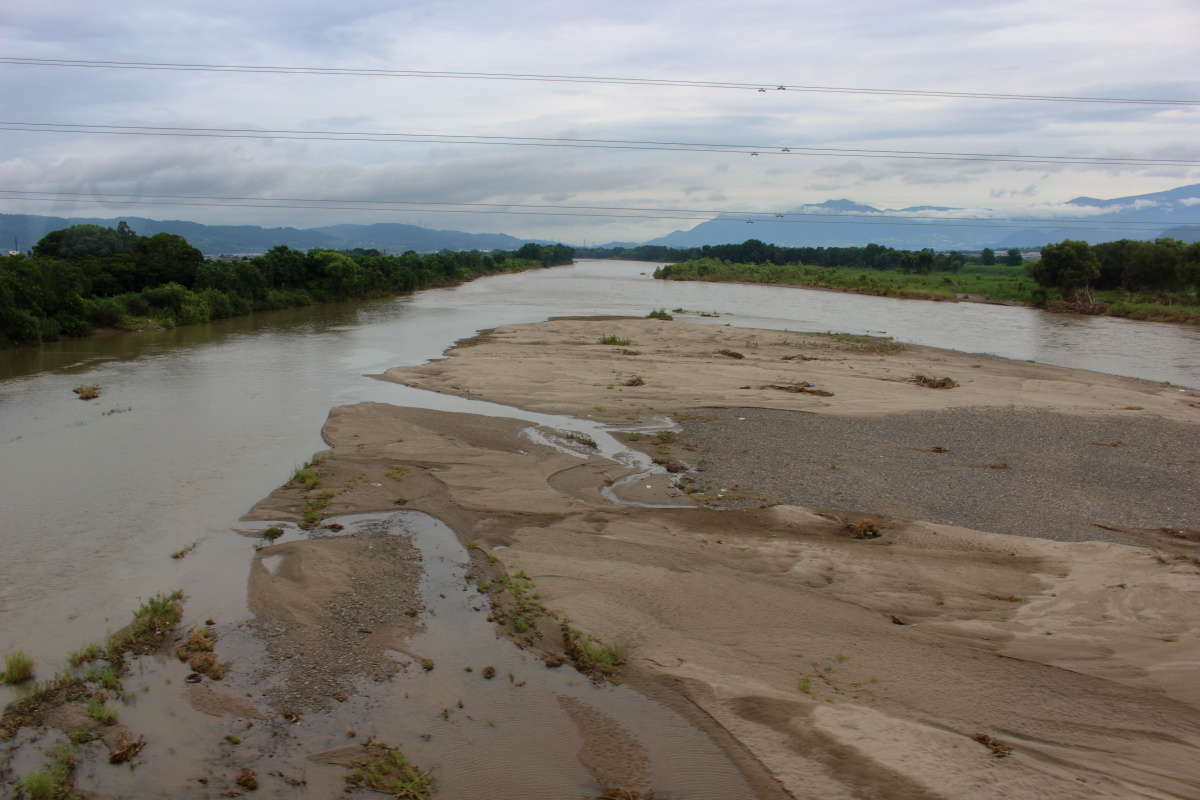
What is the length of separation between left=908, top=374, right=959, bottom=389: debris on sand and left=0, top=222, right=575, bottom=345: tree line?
4133cm

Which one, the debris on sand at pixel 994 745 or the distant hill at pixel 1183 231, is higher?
the distant hill at pixel 1183 231

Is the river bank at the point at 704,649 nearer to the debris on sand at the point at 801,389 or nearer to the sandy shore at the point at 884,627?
the sandy shore at the point at 884,627

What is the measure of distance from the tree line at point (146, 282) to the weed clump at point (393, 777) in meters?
40.1

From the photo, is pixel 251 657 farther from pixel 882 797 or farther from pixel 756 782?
pixel 882 797

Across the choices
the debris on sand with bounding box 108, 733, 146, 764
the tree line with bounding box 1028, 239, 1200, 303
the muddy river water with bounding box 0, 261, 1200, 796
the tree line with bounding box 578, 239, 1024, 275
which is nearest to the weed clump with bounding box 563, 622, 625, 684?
the muddy river water with bounding box 0, 261, 1200, 796

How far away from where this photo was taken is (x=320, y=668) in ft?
27.5

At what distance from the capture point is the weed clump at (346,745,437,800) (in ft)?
21.2

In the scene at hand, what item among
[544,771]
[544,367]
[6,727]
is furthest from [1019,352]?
[6,727]

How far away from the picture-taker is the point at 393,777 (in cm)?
662

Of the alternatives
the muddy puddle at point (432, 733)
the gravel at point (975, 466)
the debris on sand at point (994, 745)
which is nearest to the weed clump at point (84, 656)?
the muddy puddle at point (432, 733)

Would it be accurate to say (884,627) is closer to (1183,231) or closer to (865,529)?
(865,529)

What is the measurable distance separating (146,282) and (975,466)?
5456 centimetres

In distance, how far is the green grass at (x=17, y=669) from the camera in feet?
26.7

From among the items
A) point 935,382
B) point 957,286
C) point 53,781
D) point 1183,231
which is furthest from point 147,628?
point 1183,231
